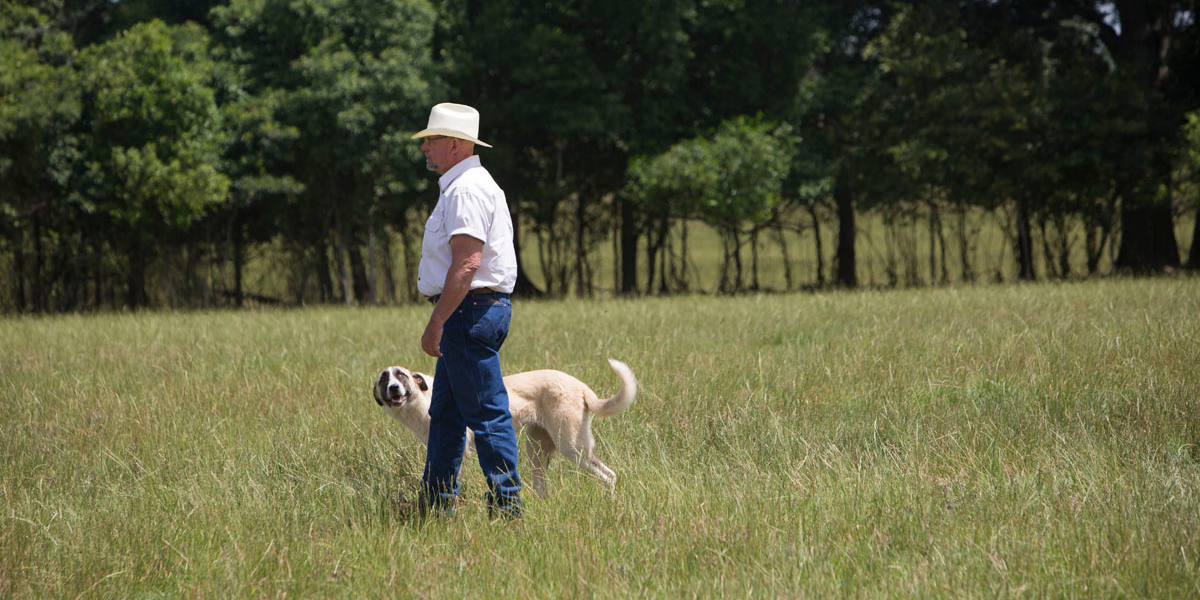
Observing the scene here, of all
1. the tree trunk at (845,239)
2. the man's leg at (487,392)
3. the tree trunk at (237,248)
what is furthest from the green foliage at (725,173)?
the man's leg at (487,392)

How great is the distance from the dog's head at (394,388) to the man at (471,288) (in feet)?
2.74

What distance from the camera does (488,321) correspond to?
177 inches

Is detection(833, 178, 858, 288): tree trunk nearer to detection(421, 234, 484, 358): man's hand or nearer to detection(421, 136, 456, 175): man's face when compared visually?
detection(421, 136, 456, 175): man's face

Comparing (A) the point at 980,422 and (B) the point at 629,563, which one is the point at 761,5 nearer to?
(A) the point at 980,422

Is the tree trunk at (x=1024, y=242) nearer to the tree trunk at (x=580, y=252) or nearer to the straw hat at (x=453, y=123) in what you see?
the tree trunk at (x=580, y=252)

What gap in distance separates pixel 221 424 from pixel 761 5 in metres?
20.8

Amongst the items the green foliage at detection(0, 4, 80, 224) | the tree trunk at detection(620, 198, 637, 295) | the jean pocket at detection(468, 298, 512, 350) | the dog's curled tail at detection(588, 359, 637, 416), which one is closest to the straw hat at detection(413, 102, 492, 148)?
the jean pocket at detection(468, 298, 512, 350)

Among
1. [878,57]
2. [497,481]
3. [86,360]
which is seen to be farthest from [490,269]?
[878,57]

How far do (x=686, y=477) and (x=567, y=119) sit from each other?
1894cm

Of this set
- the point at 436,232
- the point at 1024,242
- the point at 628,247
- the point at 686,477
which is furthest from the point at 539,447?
the point at 1024,242

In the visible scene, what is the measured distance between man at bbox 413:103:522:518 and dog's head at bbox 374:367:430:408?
2.74 ft

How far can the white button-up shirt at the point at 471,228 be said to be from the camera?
4395 mm

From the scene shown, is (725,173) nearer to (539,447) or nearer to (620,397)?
(539,447)

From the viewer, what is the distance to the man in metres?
4.38
